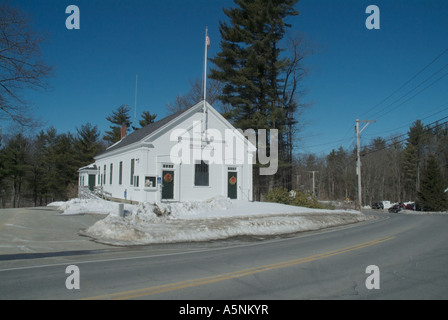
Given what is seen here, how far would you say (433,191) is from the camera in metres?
41.9

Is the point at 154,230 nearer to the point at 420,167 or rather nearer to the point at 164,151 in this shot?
the point at 164,151

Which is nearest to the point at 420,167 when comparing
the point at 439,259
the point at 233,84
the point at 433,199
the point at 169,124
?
the point at 433,199

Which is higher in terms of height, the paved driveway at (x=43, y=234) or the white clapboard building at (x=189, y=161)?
the white clapboard building at (x=189, y=161)

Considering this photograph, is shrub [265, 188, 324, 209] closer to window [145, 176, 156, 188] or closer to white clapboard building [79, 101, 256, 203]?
white clapboard building [79, 101, 256, 203]

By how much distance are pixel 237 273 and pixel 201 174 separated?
54.2 feet

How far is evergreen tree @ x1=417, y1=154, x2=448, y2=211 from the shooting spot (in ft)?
136

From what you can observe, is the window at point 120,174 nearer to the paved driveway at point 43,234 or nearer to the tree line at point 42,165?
the paved driveway at point 43,234

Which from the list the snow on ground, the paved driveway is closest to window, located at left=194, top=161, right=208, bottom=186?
the snow on ground

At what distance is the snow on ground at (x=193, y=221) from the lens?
13.6 meters

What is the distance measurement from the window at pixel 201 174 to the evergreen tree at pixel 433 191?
32.5 m

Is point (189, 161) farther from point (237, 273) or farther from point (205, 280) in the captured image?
point (205, 280)

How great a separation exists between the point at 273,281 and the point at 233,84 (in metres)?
31.1

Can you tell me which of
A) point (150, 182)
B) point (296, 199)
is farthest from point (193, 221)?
point (296, 199)

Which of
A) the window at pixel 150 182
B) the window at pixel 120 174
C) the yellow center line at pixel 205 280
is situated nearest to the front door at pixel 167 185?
the window at pixel 150 182
